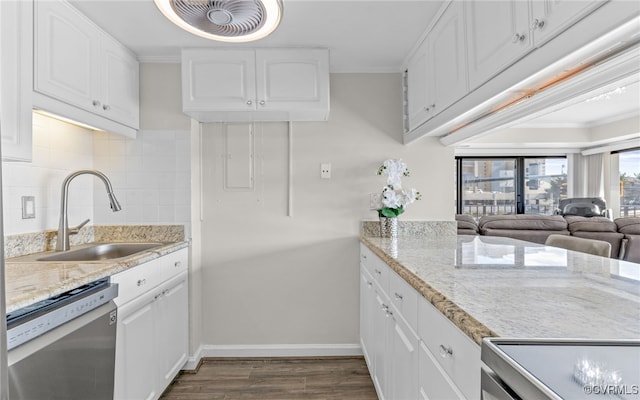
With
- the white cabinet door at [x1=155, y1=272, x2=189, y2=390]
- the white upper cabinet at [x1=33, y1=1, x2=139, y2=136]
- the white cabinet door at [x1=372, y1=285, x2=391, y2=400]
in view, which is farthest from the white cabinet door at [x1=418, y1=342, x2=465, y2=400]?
the white upper cabinet at [x1=33, y1=1, x2=139, y2=136]

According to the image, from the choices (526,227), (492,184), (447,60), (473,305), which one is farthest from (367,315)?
(492,184)

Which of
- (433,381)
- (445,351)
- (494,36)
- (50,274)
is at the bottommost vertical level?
(433,381)

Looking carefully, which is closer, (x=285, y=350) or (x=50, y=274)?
(x=50, y=274)

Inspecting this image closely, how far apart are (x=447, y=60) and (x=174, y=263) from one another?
201 cm

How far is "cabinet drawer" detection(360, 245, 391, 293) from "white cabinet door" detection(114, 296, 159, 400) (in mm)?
1272

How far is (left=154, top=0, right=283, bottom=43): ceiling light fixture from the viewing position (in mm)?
1377

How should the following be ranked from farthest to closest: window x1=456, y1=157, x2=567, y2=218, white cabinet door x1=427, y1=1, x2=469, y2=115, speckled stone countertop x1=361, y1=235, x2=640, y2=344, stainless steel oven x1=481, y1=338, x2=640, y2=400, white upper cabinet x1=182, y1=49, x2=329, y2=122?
window x1=456, y1=157, x2=567, y2=218
white upper cabinet x1=182, y1=49, x2=329, y2=122
white cabinet door x1=427, y1=1, x2=469, y2=115
speckled stone countertop x1=361, y1=235, x2=640, y2=344
stainless steel oven x1=481, y1=338, x2=640, y2=400

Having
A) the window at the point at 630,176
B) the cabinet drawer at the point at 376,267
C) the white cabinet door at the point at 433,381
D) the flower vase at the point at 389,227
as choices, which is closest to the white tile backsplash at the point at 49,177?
the cabinet drawer at the point at 376,267

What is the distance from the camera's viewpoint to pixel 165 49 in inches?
92.0

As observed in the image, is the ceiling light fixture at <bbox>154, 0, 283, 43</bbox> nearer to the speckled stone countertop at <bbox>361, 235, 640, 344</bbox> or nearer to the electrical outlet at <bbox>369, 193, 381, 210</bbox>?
the speckled stone countertop at <bbox>361, 235, 640, 344</bbox>

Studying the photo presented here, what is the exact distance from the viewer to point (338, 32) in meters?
2.10

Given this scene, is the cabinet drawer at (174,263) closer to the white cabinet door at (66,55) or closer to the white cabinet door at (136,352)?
the white cabinet door at (136,352)

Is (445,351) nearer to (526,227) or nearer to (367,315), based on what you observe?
(367,315)

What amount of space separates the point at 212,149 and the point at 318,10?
1300mm
